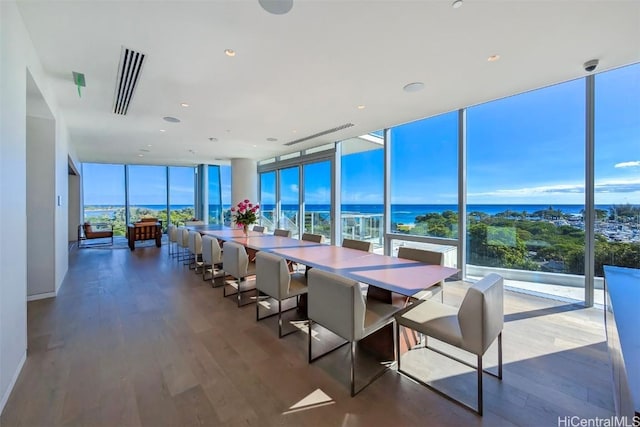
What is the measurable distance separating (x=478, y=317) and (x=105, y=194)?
12810 mm

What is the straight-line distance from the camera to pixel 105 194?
1012 centimetres

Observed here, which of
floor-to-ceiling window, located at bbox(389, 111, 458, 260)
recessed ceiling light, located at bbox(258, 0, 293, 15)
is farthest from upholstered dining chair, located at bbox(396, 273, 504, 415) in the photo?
floor-to-ceiling window, located at bbox(389, 111, 458, 260)

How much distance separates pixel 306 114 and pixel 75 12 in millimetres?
2767

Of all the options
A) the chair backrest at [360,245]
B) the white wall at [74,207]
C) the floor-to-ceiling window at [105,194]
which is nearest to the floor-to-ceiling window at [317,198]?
the chair backrest at [360,245]

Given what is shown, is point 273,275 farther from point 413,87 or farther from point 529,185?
point 529,185

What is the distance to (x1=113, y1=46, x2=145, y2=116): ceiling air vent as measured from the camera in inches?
99.3

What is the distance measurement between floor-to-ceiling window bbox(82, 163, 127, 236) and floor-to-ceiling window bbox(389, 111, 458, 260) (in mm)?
10363

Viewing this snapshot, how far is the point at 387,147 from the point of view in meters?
5.20

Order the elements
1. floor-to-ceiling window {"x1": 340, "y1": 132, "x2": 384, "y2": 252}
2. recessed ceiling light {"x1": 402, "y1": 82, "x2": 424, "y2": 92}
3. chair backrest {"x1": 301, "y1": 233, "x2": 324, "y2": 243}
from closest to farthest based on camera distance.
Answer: recessed ceiling light {"x1": 402, "y1": 82, "x2": 424, "y2": 92} → chair backrest {"x1": 301, "y1": 233, "x2": 324, "y2": 243} → floor-to-ceiling window {"x1": 340, "y1": 132, "x2": 384, "y2": 252}

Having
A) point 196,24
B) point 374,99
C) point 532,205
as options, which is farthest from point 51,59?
point 532,205

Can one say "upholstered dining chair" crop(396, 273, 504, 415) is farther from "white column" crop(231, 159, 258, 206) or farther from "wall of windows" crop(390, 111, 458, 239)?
"white column" crop(231, 159, 258, 206)

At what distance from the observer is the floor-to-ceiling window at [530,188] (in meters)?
3.31

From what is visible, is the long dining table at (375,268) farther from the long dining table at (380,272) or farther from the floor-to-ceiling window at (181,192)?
the floor-to-ceiling window at (181,192)

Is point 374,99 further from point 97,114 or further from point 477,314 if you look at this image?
point 97,114
